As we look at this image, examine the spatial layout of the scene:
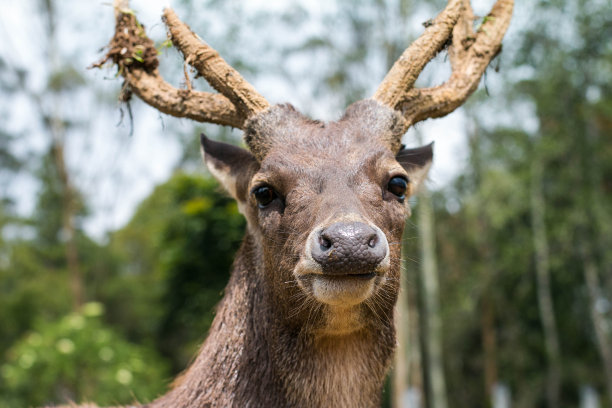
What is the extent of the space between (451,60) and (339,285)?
2.40 m

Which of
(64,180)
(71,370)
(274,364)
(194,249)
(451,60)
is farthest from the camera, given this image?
(64,180)

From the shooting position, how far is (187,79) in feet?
12.6

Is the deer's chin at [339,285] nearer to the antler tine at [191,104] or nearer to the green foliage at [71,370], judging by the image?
the antler tine at [191,104]

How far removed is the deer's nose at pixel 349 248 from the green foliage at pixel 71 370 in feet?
35.0

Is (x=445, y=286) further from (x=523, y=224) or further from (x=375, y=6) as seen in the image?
(x=375, y=6)

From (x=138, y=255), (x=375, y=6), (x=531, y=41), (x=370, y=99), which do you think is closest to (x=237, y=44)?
(x=375, y=6)

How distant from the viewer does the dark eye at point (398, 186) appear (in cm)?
343

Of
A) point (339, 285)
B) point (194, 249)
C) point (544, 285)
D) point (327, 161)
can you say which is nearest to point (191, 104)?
point (327, 161)

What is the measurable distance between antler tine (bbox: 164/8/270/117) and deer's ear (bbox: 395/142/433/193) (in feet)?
3.62

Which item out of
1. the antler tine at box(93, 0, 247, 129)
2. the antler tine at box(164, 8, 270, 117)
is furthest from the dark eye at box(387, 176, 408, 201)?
the antler tine at box(93, 0, 247, 129)

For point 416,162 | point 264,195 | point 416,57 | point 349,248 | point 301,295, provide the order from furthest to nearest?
point 416,162 < point 416,57 < point 264,195 < point 301,295 < point 349,248

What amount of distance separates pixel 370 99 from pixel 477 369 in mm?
28653

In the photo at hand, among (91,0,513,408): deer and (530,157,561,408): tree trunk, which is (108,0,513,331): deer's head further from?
(530,157,561,408): tree trunk

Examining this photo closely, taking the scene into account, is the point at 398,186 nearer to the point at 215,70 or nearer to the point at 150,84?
the point at 215,70
